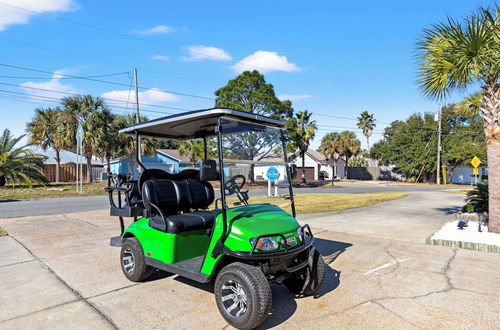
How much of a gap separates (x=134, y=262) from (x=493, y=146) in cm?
670

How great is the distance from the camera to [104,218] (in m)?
9.41

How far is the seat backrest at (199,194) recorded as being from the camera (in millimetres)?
4785

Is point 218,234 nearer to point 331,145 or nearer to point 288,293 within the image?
point 288,293

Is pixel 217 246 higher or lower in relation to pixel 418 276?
higher

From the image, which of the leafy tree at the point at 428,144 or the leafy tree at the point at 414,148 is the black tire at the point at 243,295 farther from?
the leafy tree at the point at 414,148

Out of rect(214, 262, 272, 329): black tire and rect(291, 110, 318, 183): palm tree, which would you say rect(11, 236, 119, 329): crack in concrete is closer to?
rect(214, 262, 272, 329): black tire

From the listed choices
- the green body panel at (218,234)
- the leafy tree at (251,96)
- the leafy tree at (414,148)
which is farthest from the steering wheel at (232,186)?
the leafy tree at (414,148)

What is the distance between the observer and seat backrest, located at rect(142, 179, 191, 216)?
4.17 m

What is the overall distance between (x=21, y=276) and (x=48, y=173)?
2910cm

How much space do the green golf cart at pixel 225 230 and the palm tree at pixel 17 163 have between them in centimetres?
1879

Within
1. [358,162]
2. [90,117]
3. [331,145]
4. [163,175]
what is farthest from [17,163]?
[358,162]

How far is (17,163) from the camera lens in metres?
20.1

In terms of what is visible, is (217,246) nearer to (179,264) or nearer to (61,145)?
(179,264)

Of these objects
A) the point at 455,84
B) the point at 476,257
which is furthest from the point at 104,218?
the point at 455,84
